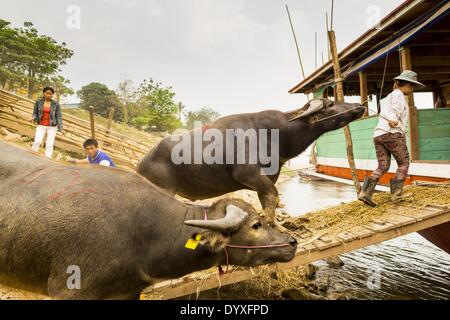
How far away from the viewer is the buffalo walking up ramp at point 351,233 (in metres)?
3.94

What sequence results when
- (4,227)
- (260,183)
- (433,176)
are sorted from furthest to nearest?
1. (433,176)
2. (260,183)
3. (4,227)

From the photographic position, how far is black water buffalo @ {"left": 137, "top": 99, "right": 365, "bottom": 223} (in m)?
4.58

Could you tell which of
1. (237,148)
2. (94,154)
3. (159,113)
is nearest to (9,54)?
(159,113)

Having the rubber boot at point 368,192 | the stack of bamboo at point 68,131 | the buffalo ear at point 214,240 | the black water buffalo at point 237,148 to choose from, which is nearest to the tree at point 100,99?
the stack of bamboo at point 68,131

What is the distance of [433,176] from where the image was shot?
19.9 feet

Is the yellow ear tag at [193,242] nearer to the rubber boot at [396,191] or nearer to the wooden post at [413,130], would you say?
the rubber boot at [396,191]

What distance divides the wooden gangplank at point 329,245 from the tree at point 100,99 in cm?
4662

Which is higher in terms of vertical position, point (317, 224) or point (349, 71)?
point (349, 71)

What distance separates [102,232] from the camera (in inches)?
97.0

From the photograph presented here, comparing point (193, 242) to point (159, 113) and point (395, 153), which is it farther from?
point (159, 113)
